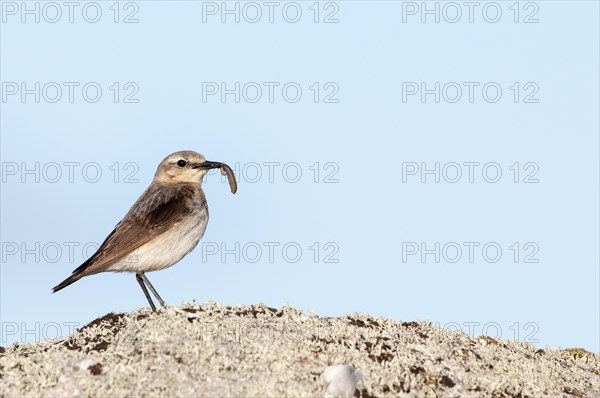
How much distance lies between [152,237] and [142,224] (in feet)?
1.19

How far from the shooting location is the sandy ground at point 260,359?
10.7m

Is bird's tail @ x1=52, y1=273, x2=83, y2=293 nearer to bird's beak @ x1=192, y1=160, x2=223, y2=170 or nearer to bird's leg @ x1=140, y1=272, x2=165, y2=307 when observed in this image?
bird's leg @ x1=140, y1=272, x2=165, y2=307

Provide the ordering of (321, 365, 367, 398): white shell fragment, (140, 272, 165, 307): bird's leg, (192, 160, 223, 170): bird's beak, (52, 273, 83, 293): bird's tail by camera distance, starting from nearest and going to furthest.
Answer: (321, 365, 367, 398): white shell fragment → (52, 273, 83, 293): bird's tail → (140, 272, 165, 307): bird's leg → (192, 160, 223, 170): bird's beak

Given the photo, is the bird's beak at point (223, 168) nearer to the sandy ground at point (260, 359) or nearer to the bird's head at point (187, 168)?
the bird's head at point (187, 168)

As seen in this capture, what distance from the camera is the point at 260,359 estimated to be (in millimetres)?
11211

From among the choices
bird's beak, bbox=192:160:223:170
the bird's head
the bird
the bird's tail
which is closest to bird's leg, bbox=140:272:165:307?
the bird

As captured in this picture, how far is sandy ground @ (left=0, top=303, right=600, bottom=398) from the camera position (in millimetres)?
10672

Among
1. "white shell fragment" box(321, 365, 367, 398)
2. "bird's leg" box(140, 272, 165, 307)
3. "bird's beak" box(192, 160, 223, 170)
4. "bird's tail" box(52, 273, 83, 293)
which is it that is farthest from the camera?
"bird's beak" box(192, 160, 223, 170)

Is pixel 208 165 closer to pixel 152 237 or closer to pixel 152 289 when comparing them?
pixel 152 237

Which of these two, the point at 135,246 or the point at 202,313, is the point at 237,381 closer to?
the point at 202,313

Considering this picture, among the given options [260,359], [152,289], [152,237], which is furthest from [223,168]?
[260,359]

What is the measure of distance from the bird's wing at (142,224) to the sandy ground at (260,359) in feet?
5.19

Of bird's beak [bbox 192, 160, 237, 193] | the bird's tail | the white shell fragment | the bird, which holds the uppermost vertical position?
bird's beak [bbox 192, 160, 237, 193]

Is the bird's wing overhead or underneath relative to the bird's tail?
overhead
